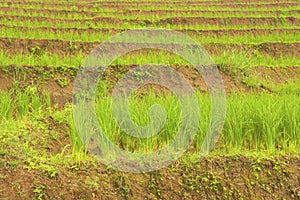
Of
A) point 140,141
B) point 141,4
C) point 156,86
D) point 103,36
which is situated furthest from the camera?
point 141,4

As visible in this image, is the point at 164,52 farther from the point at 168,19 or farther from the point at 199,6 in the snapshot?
the point at 199,6

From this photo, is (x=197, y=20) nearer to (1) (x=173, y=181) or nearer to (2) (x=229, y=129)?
(2) (x=229, y=129)

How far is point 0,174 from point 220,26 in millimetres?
8834

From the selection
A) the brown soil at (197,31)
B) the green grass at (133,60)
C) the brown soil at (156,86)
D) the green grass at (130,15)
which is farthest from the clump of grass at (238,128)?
the green grass at (130,15)

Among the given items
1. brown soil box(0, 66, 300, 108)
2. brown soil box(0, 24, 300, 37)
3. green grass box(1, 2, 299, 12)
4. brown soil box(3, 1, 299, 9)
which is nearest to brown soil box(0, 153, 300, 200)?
brown soil box(0, 66, 300, 108)

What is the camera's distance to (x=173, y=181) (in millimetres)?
3074

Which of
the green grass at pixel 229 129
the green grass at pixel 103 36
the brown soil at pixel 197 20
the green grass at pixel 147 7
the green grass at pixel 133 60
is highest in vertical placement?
the green grass at pixel 147 7

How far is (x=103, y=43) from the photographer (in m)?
7.48

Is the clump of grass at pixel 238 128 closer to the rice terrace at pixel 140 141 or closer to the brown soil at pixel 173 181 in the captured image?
the rice terrace at pixel 140 141

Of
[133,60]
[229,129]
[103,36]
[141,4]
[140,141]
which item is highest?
[141,4]

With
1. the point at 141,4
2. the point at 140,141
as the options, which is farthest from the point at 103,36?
the point at 141,4

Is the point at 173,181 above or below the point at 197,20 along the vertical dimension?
below

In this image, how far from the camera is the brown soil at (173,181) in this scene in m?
2.90

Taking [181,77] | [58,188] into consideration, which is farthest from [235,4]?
[58,188]
